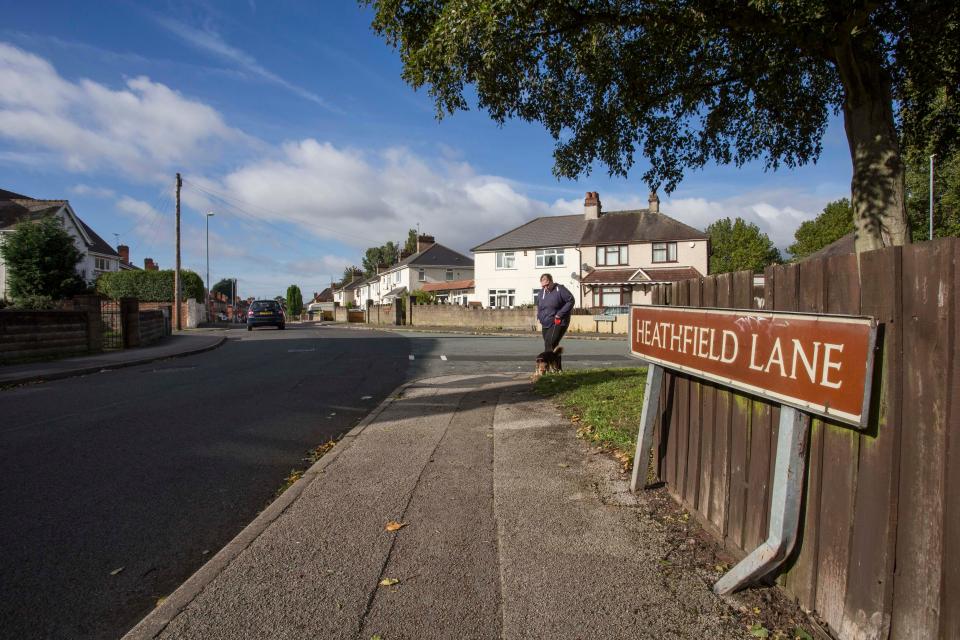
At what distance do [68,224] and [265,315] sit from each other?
2697cm

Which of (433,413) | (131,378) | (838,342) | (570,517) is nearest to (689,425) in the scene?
(570,517)

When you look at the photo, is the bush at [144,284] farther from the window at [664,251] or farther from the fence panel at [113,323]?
the window at [664,251]

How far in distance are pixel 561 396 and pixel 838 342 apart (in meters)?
6.33

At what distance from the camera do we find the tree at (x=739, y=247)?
77875 mm

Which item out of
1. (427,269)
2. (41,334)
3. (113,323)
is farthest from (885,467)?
(427,269)

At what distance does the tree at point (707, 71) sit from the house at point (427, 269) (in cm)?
5562

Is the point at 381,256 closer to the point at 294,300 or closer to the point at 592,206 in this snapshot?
the point at 294,300

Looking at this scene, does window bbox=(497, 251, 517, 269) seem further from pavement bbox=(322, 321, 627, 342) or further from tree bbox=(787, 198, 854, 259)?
tree bbox=(787, 198, 854, 259)

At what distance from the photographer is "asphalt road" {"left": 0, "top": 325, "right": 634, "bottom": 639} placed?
11.0 feet

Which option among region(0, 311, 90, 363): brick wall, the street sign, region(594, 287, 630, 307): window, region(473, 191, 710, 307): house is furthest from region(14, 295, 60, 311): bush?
region(594, 287, 630, 307): window

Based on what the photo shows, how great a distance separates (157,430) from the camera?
7125 mm

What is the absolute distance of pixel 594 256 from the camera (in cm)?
4622

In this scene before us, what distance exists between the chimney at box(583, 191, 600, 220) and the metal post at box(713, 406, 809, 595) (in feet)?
155

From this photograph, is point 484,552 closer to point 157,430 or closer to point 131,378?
point 157,430
